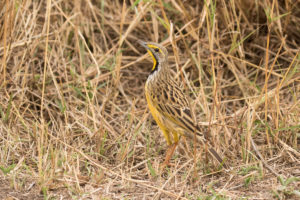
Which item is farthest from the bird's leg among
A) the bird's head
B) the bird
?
the bird's head

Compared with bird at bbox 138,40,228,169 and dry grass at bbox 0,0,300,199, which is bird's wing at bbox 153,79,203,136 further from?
dry grass at bbox 0,0,300,199

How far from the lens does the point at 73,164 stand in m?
4.26

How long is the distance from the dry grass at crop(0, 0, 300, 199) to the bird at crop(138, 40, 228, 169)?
0.68ft

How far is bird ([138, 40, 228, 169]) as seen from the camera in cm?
437

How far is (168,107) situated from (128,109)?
1.43 metres

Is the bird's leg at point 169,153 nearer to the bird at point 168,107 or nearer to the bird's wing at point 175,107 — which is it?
the bird at point 168,107

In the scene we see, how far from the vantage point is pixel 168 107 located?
455cm

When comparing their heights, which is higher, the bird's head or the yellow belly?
the bird's head

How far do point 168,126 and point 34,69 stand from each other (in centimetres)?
203

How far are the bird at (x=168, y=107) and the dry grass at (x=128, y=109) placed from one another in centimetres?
21

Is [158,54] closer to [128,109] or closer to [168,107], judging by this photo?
[168,107]

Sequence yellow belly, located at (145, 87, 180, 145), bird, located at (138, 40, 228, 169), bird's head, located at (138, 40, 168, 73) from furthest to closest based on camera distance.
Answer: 1. bird's head, located at (138, 40, 168, 73)
2. yellow belly, located at (145, 87, 180, 145)
3. bird, located at (138, 40, 228, 169)

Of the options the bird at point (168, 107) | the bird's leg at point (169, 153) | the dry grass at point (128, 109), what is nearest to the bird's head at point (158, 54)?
the bird at point (168, 107)

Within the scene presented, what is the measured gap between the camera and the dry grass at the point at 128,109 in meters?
4.14
